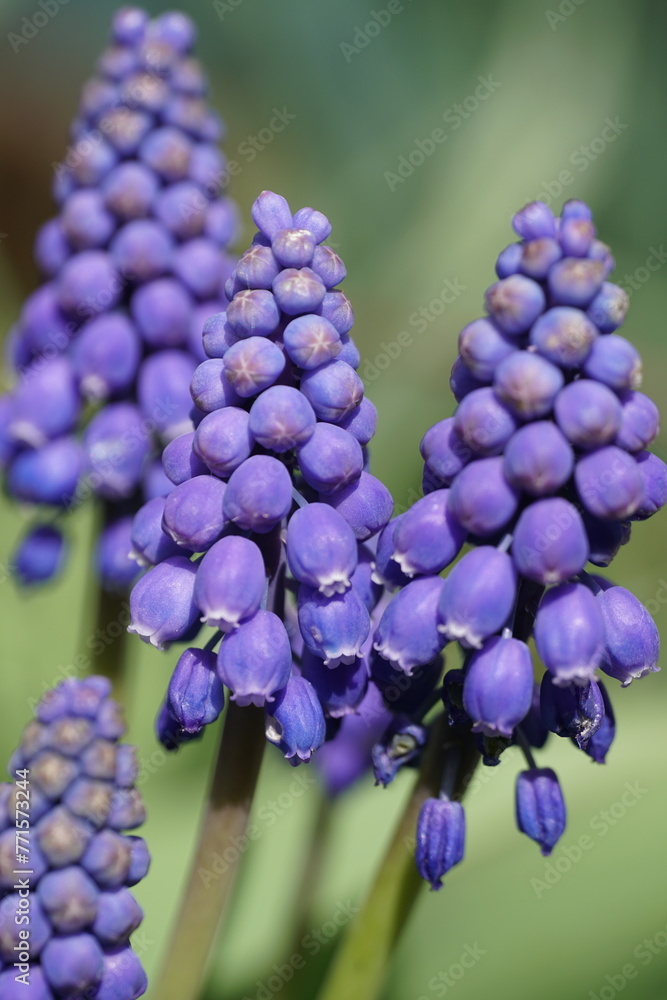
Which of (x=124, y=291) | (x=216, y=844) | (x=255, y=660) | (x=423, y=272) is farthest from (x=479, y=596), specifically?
(x=423, y=272)

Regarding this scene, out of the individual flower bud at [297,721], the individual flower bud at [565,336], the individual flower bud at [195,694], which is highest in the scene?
the individual flower bud at [565,336]

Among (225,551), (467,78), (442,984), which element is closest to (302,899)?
(442,984)

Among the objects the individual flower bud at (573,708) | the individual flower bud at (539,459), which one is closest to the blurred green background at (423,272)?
the individual flower bud at (573,708)

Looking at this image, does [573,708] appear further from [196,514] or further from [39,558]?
[39,558]

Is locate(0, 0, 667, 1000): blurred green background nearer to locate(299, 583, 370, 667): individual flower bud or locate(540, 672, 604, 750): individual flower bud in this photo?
locate(540, 672, 604, 750): individual flower bud

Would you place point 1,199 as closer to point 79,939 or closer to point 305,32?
point 305,32

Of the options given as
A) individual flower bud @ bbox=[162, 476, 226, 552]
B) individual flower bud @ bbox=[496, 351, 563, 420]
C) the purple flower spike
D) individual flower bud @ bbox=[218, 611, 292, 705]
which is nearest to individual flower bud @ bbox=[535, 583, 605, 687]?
the purple flower spike

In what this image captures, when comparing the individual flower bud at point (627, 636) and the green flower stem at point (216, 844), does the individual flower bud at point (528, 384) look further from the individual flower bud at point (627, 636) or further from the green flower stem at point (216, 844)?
the green flower stem at point (216, 844)
